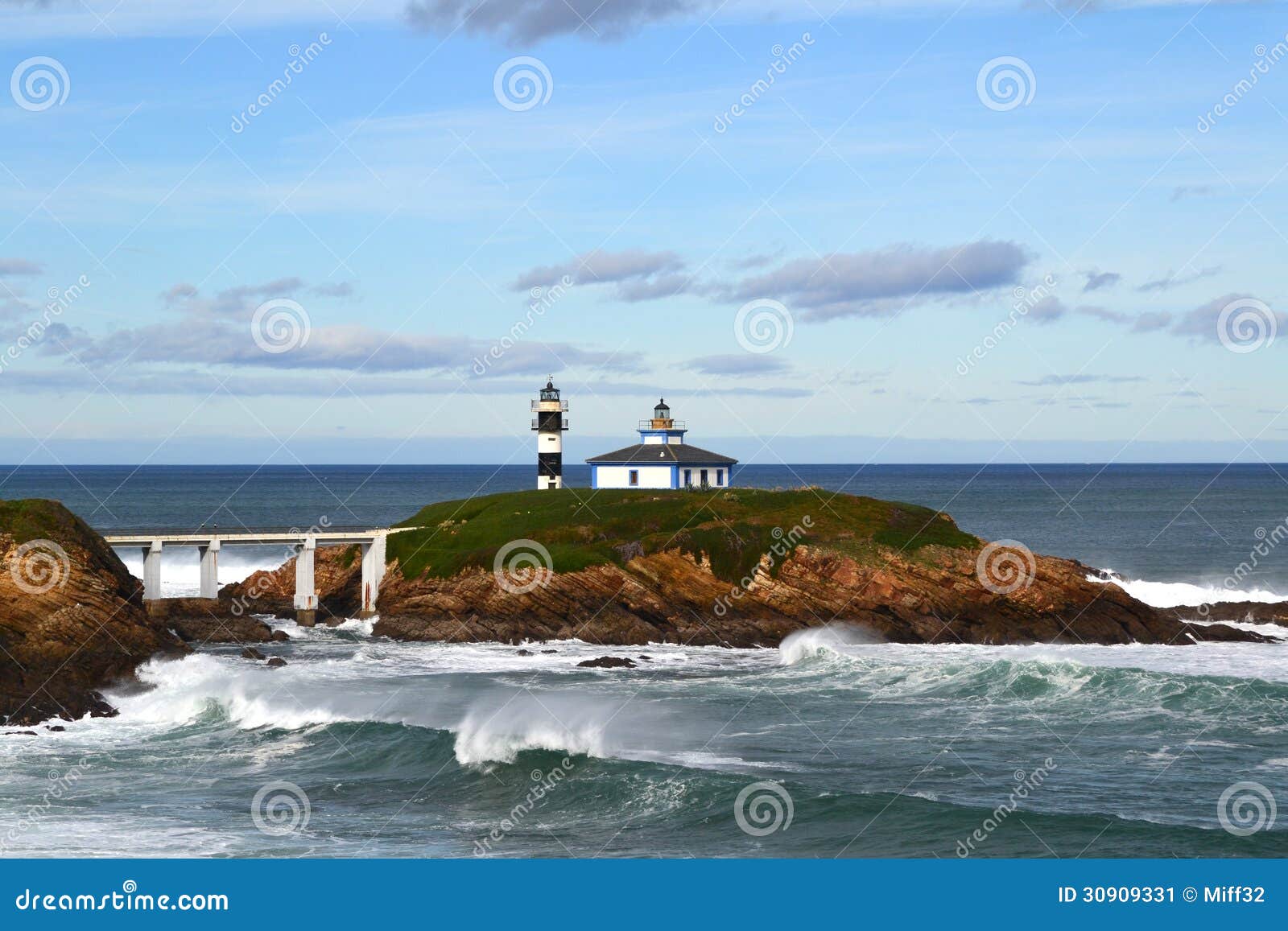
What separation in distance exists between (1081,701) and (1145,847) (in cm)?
1687

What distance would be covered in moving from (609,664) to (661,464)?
94.9ft

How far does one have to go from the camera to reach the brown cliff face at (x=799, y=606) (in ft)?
188

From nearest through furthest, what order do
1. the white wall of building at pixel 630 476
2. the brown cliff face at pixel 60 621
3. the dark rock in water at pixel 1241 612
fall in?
the brown cliff face at pixel 60 621
the dark rock in water at pixel 1241 612
the white wall of building at pixel 630 476

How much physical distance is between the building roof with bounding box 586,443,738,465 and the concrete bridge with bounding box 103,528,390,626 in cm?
1687

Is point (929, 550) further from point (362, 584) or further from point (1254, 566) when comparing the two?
point (1254, 566)

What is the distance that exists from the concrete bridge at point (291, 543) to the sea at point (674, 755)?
6162 millimetres

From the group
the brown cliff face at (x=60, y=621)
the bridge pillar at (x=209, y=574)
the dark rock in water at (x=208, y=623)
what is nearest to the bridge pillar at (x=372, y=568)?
the dark rock in water at (x=208, y=623)

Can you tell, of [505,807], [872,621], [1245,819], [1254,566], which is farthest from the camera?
[1254,566]

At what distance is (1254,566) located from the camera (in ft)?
314

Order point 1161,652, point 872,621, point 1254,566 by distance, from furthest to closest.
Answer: point 1254,566 < point 872,621 < point 1161,652

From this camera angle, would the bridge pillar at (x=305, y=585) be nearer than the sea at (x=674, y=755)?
No

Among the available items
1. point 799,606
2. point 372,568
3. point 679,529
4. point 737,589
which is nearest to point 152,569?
point 372,568

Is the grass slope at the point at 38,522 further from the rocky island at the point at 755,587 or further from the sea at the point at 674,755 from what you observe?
the rocky island at the point at 755,587

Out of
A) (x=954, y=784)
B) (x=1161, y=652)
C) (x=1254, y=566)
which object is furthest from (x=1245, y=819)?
(x=1254, y=566)
